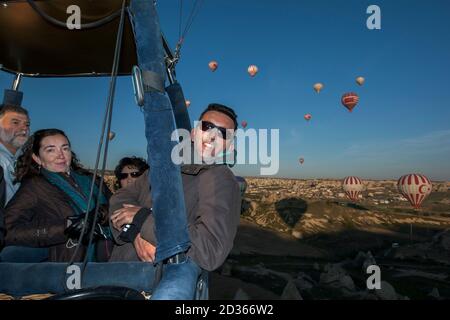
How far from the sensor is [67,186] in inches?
117

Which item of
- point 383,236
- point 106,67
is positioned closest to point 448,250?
point 383,236

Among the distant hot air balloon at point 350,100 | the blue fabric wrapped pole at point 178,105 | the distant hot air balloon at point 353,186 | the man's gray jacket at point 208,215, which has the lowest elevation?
the man's gray jacket at point 208,215

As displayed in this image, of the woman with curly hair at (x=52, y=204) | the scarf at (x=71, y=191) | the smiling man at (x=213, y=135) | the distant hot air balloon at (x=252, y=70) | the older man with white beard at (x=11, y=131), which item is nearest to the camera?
the smiling man at (x=213, y=135)

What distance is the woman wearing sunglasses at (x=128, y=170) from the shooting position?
15.0 ft

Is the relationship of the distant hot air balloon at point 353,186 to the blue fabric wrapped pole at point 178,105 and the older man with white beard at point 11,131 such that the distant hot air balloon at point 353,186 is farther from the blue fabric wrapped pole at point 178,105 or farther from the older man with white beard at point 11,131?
the older man with white beard at point 11,131

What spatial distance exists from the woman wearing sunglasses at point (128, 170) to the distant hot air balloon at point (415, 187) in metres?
30.1

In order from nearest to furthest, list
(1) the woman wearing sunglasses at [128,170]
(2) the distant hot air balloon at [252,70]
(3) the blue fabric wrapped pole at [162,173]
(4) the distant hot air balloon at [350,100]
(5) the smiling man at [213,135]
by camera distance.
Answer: (3) the blue fabric wrapped pole at [162,173] → (5) the smiling man at [213,135] → (1) the woman wearing sunglasses at [128,170] → (4) the distant hot air balloon at [350,100] → (2) the distant hot air balloon at [252,70]

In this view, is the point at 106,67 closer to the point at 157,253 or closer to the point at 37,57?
the point at 37,57

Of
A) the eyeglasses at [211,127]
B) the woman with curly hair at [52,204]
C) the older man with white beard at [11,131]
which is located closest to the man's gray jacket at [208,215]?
the eyeglasses at [211,127]

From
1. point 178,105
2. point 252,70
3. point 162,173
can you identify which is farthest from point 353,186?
point 162,173

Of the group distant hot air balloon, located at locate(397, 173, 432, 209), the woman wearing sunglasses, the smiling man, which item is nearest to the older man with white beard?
the woman wearing sunglasses

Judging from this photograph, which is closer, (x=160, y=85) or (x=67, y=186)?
(x=160, y=85)
